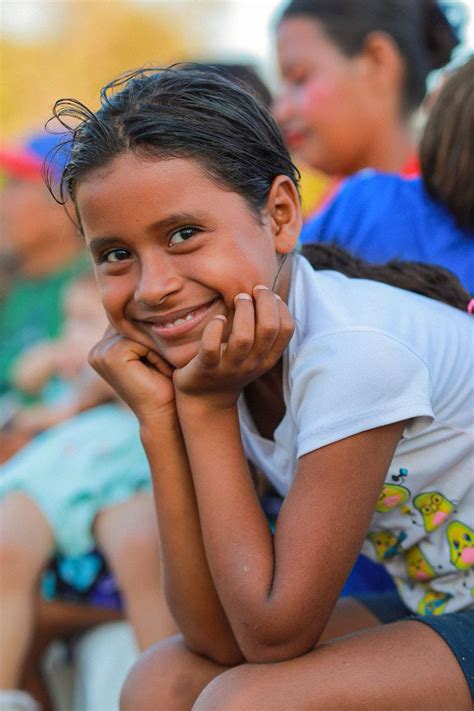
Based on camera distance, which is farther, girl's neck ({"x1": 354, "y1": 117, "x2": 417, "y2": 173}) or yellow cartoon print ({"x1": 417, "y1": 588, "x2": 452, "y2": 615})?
girl's neck ({"x1": 354, "y1": 117, "x2": 417, "y2": 173})

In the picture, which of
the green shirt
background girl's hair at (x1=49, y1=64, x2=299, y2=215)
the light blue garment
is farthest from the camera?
the green shirt

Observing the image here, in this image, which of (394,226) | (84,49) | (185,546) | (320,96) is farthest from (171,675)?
→ (84,49)

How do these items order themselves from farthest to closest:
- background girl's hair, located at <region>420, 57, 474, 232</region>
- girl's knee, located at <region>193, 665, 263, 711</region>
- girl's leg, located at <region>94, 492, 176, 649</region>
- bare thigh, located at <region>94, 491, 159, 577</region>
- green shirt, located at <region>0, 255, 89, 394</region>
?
green shirt, located at <region>0, 255, 89, 394</region>, bare thigh, located at <region>94, 491, 159, 577</region>, girl's leg, located at <region>94, 492, 176, 649</region>, background girl's hair, located at <region>420, 57, 474, 232</region>, girl's knee, located at <region>193, 665, 263, 711</region>

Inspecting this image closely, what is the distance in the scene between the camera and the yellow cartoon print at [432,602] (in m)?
1.92

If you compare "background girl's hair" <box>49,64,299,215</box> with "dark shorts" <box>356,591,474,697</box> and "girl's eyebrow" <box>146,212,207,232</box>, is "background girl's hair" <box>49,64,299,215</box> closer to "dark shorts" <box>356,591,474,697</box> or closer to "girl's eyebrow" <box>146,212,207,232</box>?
"girl's eyebrow" <box>146,212,207,232</box>

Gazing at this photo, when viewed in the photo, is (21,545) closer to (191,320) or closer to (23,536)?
(23,536)

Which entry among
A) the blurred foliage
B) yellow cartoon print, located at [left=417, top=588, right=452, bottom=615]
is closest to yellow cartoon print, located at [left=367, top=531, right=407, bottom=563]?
yellow cartoon print, located at [left=417, top=588, right=452, bottom=615]

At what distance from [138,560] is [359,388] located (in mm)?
1179

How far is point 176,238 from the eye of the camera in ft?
5.78

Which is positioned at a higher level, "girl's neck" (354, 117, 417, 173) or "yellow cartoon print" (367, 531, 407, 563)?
"girl's neck" (354, 117, 417, 173)

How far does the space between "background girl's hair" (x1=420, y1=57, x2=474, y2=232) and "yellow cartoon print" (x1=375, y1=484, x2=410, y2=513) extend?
855mm

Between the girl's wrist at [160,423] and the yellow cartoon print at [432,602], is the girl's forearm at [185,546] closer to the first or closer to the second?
the girl's wrist at [160,423]

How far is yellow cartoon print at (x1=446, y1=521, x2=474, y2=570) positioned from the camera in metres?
1.85

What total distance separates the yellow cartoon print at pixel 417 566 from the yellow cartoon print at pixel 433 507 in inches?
3.8
